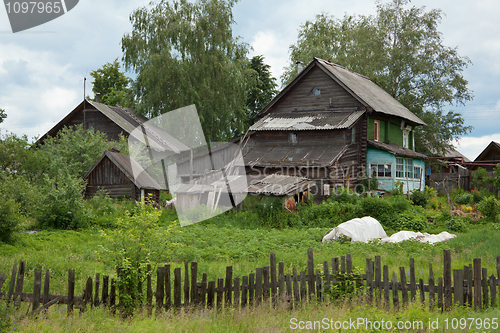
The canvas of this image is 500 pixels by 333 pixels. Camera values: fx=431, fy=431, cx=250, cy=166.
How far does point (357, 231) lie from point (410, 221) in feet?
15.6

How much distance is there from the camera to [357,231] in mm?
15641

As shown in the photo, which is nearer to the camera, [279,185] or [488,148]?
[279,185]


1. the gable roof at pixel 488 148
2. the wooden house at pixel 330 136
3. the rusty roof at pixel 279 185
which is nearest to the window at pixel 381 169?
the wooden house at pixel 330 136

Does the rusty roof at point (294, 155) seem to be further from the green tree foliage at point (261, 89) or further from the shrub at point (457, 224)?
the green tree foliage at point (261, 89)

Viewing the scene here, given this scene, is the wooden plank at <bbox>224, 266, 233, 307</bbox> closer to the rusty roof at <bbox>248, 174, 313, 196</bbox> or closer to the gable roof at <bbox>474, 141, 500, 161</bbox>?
the rusty roof at <bbox>248, 174, 313, 196</bbox>

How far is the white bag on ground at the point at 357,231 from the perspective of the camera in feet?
50.4

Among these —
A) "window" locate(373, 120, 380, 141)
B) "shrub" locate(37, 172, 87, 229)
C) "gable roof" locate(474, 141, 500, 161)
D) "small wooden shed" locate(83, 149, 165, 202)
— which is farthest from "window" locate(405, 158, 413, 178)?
"shrub" locate(37, 172, 87, 229)

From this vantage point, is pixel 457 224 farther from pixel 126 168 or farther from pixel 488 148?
pixel 488 148

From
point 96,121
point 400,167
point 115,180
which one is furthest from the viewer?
point 96,121

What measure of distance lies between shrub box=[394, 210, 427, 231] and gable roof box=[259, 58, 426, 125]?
37.0ft

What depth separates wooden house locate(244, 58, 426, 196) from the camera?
27141 millimetres

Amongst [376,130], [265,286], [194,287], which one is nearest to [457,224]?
[265,286]

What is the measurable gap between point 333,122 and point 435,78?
1780 centimetres

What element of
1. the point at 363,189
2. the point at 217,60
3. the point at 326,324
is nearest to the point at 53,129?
the point at 217,60
